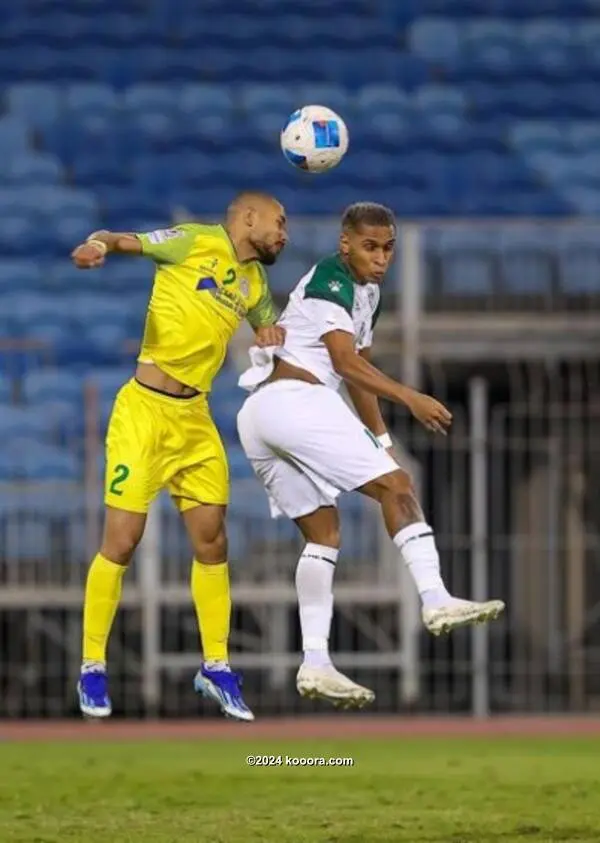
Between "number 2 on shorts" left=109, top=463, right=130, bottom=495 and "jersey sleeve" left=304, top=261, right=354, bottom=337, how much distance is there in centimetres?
105

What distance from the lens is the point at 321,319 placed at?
378 inches

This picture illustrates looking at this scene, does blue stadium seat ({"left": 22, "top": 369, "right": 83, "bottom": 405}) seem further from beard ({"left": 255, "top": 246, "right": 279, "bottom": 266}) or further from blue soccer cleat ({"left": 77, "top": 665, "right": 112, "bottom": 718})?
blue soccer cleat ({"left": 77, "top": 665, "right": 112, "bottom": 718})

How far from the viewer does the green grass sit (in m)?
9.38

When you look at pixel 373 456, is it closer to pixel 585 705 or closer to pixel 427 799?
pixel 427 799

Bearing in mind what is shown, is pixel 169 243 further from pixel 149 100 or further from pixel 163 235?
pixel 149 100

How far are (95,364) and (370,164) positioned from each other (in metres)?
3.24

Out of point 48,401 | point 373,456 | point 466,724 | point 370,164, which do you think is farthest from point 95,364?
point 373,456

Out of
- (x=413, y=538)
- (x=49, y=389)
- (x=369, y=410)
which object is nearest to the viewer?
(x=413, y=538)

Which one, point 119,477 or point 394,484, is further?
point 119,477

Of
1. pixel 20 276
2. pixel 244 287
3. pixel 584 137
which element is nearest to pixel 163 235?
pixel 244 287

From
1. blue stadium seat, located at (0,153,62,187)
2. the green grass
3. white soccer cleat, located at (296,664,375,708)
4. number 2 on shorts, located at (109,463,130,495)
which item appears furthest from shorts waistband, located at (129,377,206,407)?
blue stadium seat, located at (0,153,62,187)

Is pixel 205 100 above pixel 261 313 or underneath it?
above

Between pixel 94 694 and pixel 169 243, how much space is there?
2.00m

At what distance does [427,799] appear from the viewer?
10.8m
